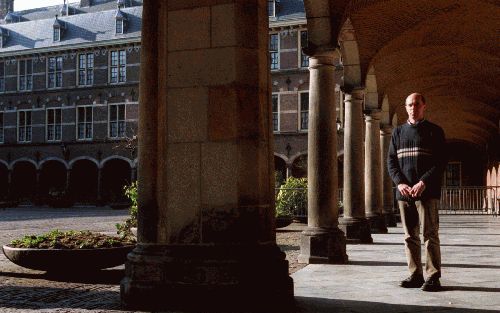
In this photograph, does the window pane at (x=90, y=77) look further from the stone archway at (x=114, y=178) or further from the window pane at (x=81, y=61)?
the stone archway at (x=114, y=178)

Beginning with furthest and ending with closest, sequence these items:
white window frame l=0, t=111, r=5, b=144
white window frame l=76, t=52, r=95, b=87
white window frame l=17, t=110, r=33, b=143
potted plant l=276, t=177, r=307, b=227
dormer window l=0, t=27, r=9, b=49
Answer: dormer window l=0, t=27, r=9, b=49 < white window frame l=0, t=111, r=5, b=144 < white window frame l=17, t=110, r=33, b=143 < white window frame l=76, t=52, r=95, b=87 < potted plant l=276, t=177, r=307, b=227

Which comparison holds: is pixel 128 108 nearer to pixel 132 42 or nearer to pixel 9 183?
pixel 132 42

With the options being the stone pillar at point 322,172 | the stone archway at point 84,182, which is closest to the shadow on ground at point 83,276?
the stone pillar at point 322,172

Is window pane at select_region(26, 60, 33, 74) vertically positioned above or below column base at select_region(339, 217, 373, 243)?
above

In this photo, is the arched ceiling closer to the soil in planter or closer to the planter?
the planter

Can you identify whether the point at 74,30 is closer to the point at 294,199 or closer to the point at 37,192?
the point at 37,192

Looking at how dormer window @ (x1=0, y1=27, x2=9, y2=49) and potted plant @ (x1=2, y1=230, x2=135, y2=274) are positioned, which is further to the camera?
dormer window @ (x1=0, y1=27, x2=9, y2=49)

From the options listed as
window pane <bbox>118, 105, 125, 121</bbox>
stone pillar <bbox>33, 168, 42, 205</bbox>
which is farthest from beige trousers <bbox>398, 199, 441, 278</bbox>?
stone pillar <bbox>33, 168, 42, 205</bbox>

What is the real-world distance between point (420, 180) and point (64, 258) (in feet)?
12.8

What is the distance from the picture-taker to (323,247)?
8094 millimetres

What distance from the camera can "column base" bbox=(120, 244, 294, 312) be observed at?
460 cm

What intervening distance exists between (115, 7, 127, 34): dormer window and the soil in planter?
29.7 m

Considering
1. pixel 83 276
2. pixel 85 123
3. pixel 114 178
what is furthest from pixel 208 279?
pixel 85 123

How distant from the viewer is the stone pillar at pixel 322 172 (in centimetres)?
813
